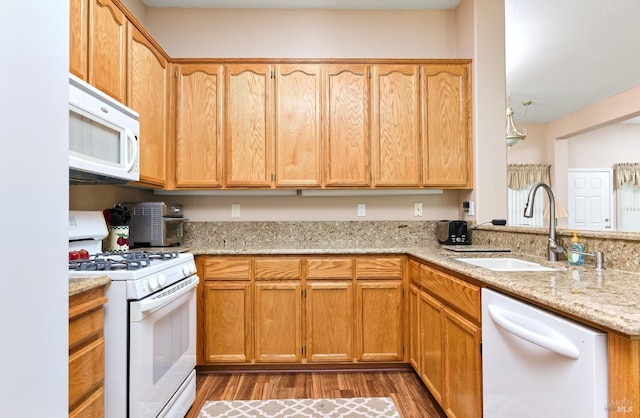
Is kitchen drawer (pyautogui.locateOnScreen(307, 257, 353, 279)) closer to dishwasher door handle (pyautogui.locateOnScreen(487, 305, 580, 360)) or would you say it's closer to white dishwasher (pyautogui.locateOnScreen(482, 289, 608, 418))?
white dishwasher (pyautogui.locateOnScreen(482, 289, 608, 418))

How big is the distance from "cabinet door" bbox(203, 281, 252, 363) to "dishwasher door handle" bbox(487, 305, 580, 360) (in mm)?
1691

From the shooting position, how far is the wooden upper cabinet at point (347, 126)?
2705 millimetres

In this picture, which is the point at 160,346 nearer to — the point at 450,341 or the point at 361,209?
the point at 450,341

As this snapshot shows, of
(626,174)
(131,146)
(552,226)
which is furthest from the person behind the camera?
(626,174)

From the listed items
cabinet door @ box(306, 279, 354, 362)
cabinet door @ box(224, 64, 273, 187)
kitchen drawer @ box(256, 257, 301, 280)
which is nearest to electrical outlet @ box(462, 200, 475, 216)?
cabinet door @ box(306, 279, 354, 362)

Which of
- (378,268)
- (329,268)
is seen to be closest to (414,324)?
(378,268)

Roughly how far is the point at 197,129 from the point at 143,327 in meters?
1.66

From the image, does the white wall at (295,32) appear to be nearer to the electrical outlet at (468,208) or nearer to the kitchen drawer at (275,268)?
the electrical outlet at (468,208)

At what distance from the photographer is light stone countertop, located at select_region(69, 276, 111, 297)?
3.78ft

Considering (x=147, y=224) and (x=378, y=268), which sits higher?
(x=147, y=224)

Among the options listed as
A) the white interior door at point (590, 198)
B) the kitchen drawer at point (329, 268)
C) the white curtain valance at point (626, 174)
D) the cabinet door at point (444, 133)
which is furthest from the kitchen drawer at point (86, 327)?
the white curtain valance at point (626, 174)

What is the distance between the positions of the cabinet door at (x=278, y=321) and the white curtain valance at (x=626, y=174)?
6213mm

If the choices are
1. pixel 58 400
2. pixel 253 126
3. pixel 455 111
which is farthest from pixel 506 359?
pixel 253 126

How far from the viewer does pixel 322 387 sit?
2275 millimetres
